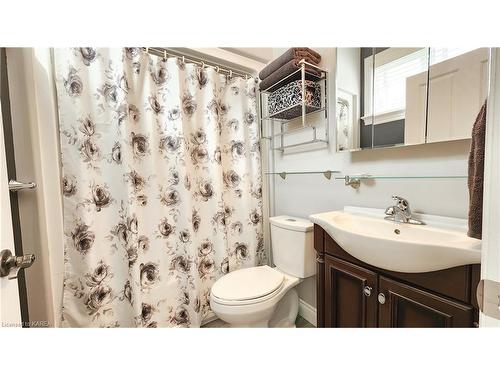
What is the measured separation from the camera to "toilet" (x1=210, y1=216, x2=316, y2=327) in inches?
40.7

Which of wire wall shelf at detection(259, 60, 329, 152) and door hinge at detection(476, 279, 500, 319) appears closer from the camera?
door hinge at detection(476, 279, 500, 319)

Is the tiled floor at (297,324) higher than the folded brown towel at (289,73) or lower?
lower

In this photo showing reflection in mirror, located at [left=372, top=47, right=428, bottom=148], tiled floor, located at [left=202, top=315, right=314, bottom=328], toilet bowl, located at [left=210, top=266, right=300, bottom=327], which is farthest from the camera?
tiled floor, located at [left=202, top=315, right=314, bottom=328]

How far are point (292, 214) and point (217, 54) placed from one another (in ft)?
A: 4.20

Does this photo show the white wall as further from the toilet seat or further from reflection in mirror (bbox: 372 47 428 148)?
the toilet seat

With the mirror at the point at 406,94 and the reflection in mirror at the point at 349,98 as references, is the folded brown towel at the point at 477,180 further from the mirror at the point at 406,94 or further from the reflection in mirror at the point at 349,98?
the reflection in mirror at the point at 349,98

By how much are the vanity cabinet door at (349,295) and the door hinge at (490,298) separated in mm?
457

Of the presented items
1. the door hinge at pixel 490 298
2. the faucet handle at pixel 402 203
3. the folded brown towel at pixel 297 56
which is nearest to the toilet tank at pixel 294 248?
the faucet handle at pixel 402 203

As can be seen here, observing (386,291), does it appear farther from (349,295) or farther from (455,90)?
(455,90)

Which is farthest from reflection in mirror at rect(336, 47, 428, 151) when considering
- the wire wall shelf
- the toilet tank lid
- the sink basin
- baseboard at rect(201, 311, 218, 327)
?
baseboard at rect(201, 311, 218, 327)

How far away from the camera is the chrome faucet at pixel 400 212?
890mm

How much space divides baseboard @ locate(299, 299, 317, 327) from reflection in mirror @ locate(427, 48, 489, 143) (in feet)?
4.01
